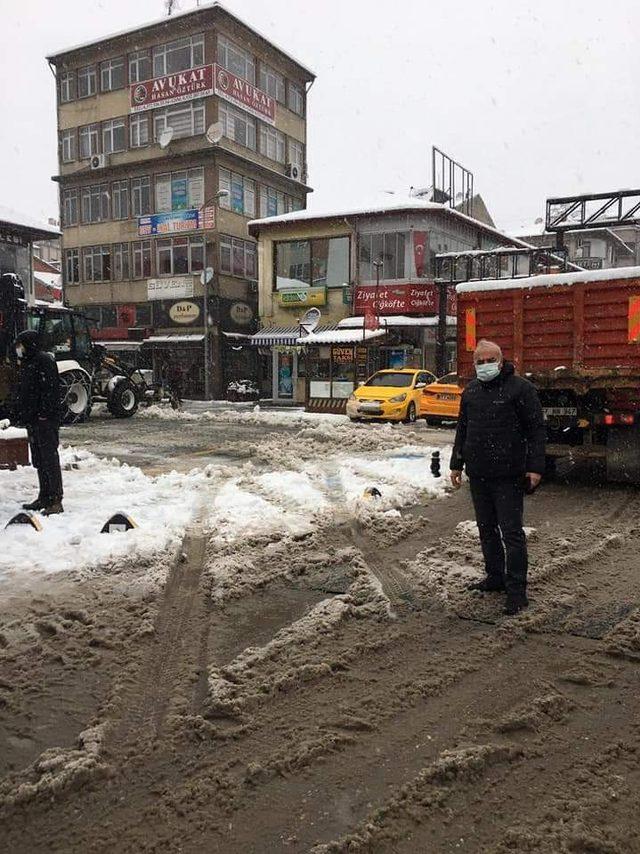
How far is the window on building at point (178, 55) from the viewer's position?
34844mm

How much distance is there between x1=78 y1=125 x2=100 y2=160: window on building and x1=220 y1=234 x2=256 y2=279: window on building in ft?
33.3

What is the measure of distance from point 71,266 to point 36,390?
34.9m

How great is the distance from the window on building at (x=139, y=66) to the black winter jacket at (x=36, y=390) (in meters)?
34.6

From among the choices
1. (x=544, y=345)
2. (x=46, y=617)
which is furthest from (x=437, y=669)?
(x=544, y=345)

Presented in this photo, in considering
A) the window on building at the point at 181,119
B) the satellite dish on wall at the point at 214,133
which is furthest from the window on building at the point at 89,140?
the satellite dish on wall at the point at 214,133

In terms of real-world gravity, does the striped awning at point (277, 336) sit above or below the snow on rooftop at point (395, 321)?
below

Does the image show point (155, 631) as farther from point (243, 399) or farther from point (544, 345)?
point (243, 399)

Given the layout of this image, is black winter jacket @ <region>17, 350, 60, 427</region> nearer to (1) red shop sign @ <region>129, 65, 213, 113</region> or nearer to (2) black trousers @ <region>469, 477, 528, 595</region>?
(2) black trousers @ <region>469, 477, 528, 595</region>

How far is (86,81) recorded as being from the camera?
38375 millimetres

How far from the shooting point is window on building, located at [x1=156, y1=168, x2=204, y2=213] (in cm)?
3491

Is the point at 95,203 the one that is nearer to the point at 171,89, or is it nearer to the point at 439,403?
the point at 171,89

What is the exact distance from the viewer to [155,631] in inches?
164

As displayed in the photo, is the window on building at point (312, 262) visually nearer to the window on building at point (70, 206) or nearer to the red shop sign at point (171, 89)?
the red shop sign at point (171, 89)

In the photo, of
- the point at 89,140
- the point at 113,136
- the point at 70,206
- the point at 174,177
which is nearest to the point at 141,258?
the point at 174,177
